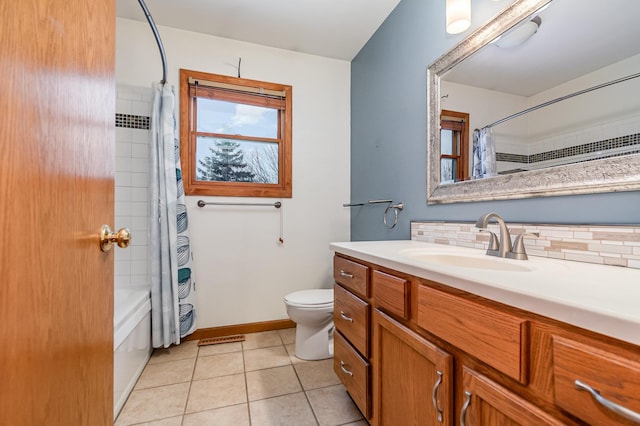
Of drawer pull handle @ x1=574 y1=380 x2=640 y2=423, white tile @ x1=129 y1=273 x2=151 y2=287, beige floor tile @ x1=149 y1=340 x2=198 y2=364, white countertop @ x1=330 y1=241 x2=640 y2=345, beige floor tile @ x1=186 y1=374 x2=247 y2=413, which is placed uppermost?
white countertop @ x1=330 y1=241 x2=640 y2=345

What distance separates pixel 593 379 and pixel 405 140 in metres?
1.59

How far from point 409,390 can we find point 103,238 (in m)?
0.99

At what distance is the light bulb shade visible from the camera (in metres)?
1.31

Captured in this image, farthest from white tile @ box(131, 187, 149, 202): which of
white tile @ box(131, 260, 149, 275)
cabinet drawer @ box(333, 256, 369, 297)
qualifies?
cabinet drawer @ box(333, 256, 369, 297)

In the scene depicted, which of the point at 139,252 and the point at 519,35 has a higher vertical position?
the point at 519,35

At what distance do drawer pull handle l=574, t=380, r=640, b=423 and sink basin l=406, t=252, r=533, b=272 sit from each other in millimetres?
417

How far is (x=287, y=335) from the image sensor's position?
7.38 feet

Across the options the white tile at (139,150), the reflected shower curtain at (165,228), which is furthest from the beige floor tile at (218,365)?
the white tile at (139,150)

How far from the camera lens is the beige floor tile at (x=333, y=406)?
4.33ft

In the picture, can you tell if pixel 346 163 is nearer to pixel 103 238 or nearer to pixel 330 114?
pixel 330 114

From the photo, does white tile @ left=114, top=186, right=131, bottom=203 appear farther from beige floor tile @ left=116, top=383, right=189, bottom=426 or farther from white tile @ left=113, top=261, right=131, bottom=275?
beige floor tile @ left=116, top=383, right=189, bottom=426

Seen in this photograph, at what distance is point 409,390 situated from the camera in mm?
879

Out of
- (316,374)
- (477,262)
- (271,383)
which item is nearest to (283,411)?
(271,383)

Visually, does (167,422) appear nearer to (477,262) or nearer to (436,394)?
(436,394)
